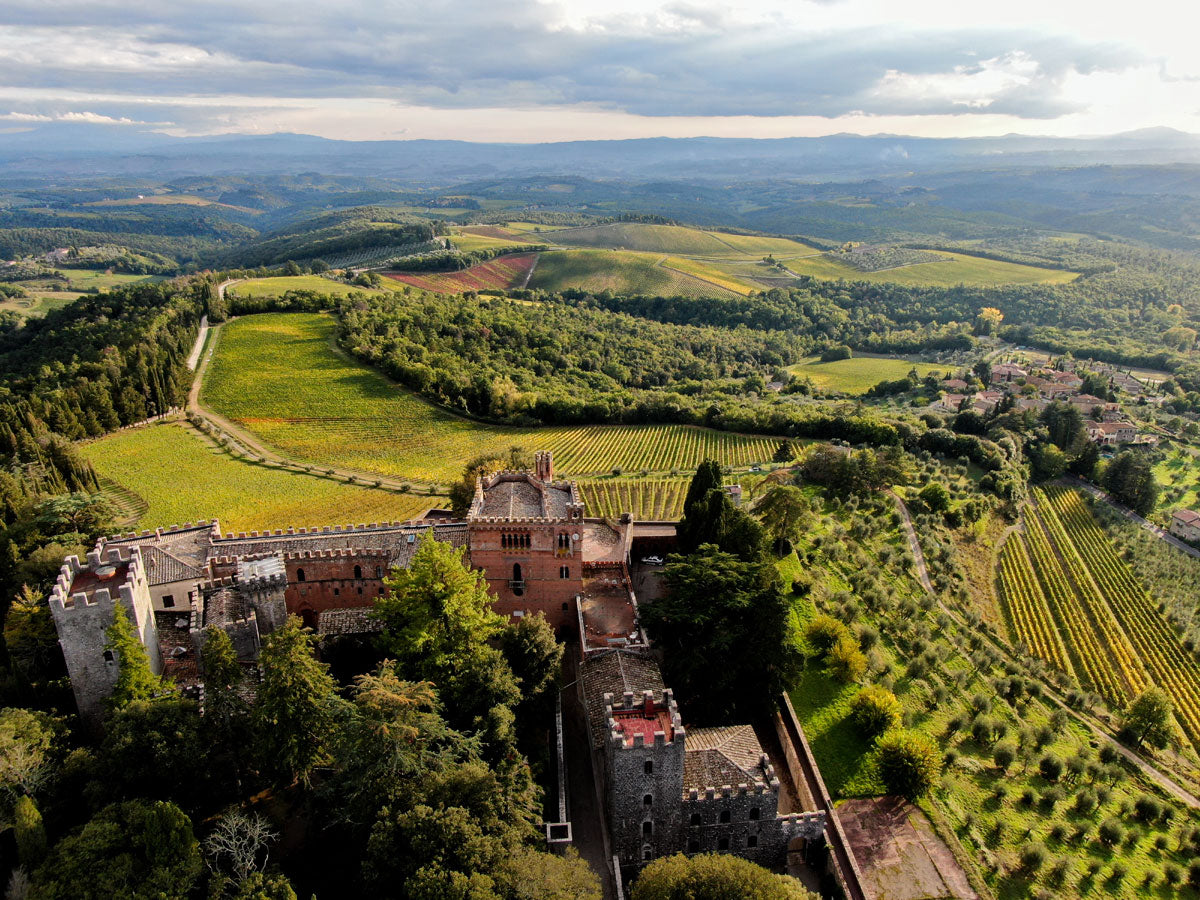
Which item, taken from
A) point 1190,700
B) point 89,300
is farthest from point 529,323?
point 1190,700

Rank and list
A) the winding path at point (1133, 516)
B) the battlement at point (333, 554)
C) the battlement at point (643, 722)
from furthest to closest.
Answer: the winding path at point (1133, 516) < the battlement at point (333, 554) < the battlement at point (643, 722)

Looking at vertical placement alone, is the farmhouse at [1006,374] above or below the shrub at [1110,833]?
above

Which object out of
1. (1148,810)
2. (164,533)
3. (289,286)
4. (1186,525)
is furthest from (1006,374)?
(289,286)

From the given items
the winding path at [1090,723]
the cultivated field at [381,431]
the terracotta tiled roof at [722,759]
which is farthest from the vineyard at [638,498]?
the terracotta tiled roof at [722,759]

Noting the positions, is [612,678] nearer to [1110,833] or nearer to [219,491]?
[1110,833]

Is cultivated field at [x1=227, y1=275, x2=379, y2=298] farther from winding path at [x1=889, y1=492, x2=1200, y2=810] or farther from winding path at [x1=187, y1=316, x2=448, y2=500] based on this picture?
winding path at [x1=889, y1=492, x2=1200, y2=810]

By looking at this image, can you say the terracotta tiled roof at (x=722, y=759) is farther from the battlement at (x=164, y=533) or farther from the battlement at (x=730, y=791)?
the battlement at (x=164, y=533)
